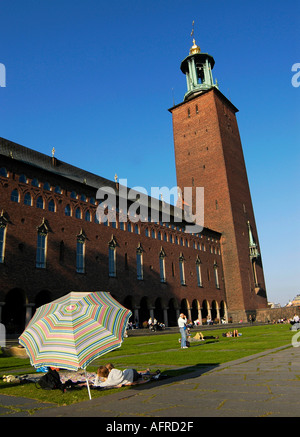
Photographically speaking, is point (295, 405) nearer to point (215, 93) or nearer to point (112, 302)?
point (112, 302)

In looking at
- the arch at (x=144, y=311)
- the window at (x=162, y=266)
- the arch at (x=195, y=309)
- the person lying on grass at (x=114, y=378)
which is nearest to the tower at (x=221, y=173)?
the arch at (x=195, y=309)

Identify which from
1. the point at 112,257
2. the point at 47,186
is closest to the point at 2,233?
the point at 47,186

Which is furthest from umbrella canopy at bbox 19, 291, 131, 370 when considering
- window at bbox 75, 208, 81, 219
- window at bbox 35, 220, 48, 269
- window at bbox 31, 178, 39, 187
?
window at bbox 75, 208, 81, 219

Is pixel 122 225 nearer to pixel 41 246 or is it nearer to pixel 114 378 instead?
pixel 41 246

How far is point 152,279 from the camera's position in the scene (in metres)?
34.9

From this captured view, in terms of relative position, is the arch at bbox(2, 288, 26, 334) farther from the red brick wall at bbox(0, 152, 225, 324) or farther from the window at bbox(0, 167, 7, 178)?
the window at bbox(0, 167, 7, 178)

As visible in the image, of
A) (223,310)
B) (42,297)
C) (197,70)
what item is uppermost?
(197,70)

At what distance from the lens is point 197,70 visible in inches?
2274

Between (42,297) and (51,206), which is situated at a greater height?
(51,206)

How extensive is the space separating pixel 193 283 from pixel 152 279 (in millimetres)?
8073

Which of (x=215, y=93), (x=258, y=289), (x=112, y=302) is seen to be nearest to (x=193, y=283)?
(x=258, y=289)

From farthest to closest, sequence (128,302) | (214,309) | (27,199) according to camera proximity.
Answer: (214,309)
(128,302)
(27,199)

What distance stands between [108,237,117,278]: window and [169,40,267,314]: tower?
21077mm

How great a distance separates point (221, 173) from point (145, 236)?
18449 millimetres
